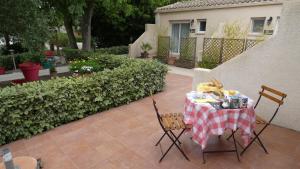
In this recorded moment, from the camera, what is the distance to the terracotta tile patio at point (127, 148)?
3.39 metres

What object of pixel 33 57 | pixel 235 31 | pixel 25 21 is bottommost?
pixel 33 57

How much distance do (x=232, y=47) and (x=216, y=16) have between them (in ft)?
8.04

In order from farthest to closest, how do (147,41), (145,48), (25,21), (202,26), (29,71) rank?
1. (147,41)
2. (145,48)
3. (202,26)
4. (29,71)
5. (25,21)

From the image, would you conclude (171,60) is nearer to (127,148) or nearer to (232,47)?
(232,47)

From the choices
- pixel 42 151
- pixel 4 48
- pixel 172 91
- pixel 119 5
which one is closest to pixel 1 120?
pixel 42 151

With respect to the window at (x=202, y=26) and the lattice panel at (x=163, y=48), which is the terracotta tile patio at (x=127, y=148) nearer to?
the lattice panel at (x=163, y=48)

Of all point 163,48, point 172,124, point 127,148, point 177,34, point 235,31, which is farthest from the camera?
point 177,34

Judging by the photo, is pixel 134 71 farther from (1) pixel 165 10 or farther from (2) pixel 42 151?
(1) pixel 165 10

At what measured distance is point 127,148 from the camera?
3848 millimetres

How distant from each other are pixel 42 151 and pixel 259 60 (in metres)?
4.64

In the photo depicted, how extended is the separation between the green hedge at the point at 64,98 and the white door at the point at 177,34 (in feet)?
23.0

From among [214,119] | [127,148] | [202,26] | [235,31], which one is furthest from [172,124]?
[202,26]

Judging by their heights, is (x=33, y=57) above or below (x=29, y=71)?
above

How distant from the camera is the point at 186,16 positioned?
12305 mm
